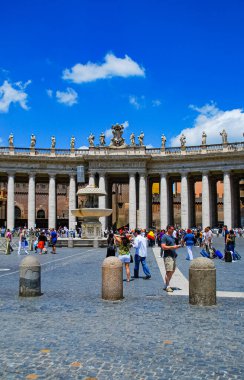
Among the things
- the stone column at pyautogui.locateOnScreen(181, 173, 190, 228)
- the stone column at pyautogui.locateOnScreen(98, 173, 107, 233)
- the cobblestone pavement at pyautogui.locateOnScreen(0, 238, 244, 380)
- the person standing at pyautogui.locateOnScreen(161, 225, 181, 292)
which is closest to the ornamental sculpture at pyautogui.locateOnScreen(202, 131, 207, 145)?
the stone column at pyautogui.locateOnScreen(181, 173, 190, 228)

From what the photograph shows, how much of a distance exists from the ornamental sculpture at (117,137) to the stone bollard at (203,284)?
5833 centimetres

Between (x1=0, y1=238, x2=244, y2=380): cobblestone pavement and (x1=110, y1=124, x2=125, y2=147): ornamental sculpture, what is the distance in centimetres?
5626

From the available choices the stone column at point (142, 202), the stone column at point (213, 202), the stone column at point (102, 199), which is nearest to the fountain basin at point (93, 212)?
the stone column at point (102, 199)

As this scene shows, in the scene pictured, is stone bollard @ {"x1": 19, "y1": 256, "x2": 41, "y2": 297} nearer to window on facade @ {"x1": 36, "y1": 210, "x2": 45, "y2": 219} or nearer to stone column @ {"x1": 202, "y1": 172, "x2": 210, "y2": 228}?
stone column @ {"x1": 202, "y1": 172, "x2": 210, "y2": 228}

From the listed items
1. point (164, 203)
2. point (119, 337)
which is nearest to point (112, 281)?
point (119, 337)

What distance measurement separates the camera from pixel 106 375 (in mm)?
6762

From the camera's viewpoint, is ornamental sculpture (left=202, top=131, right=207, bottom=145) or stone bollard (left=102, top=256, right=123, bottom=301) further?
ornamental sculpture (left=202, top=131, right=207, bottom=145)

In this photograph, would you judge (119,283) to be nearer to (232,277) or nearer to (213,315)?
(213,315)

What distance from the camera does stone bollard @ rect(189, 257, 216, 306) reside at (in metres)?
11.9

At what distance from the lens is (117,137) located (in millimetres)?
70000

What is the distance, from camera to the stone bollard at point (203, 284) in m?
11.9

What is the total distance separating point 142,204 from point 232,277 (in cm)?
4786

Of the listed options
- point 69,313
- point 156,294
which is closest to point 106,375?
point 69,313

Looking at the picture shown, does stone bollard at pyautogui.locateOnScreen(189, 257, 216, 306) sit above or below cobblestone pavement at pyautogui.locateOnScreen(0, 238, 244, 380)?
above
